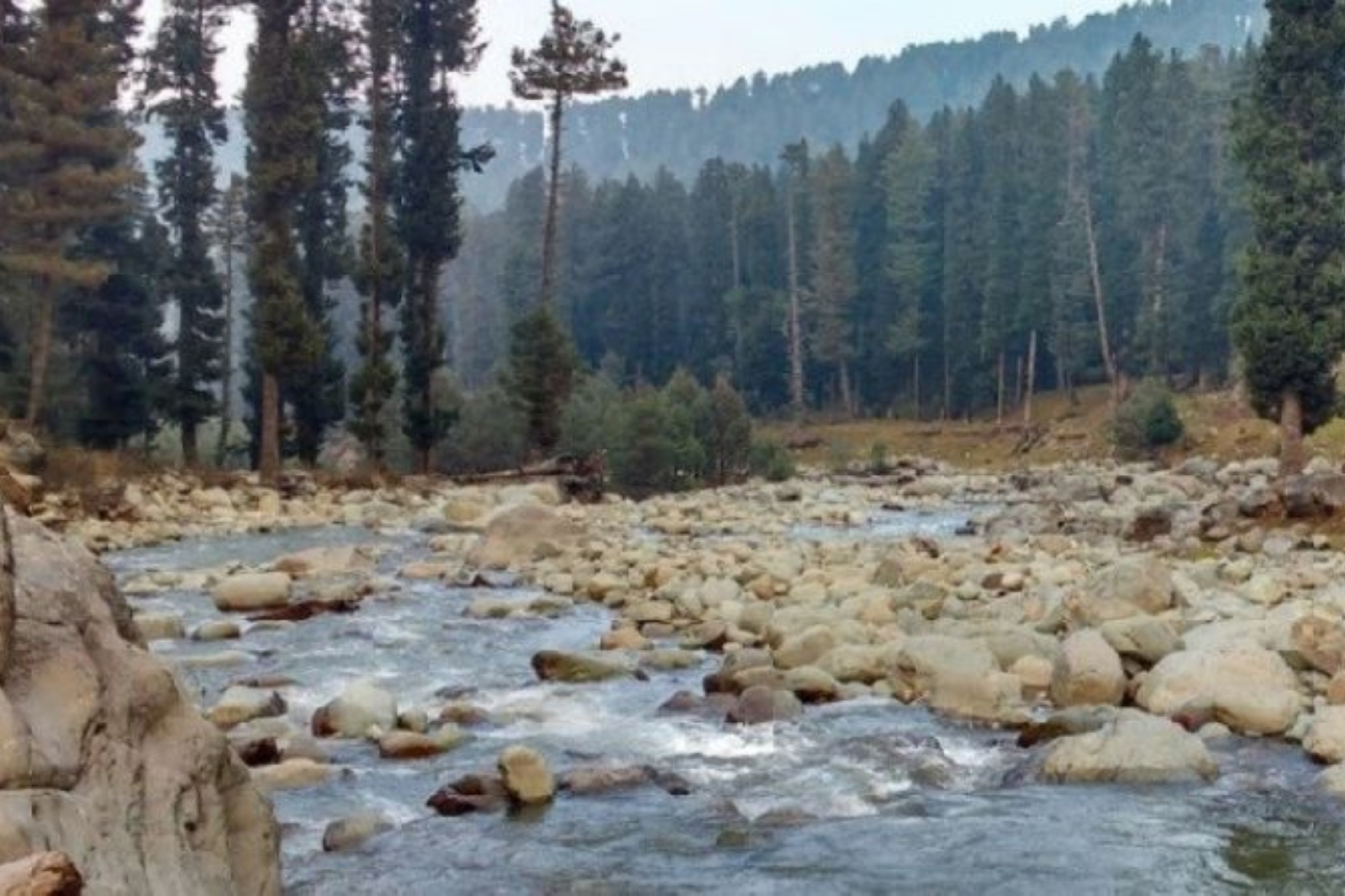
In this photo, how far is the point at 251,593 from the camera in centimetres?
1503

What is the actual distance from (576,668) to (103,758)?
7169 mm

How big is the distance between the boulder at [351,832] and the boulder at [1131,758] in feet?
13.5

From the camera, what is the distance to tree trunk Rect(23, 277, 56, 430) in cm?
2739

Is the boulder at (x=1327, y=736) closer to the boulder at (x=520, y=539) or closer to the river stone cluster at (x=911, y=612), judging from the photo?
the river stone cluster at (x=911, y=612)

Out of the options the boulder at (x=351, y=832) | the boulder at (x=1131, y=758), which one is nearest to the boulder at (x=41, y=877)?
the boulder at (x=351, y=832)

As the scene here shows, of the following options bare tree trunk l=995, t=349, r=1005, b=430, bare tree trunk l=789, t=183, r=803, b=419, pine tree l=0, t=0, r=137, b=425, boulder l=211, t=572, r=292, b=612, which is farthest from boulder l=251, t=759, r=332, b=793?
bare tree trunk l=789, t=183, r=803, b=419

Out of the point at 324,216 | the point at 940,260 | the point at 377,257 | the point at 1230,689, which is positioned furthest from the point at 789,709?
the point at 940,260

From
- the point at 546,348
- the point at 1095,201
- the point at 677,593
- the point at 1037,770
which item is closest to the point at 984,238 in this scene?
the point at 1095,201

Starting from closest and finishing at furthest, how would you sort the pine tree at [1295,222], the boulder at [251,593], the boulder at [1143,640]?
the boulder at [1143,640] → the boulder at [251,593] → the pine tree at [1295,222]

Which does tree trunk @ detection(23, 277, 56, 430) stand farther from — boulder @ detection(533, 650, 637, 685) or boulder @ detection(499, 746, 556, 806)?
boulder @ detection(499, 746, 556, 806)

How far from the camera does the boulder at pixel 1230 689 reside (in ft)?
30.3

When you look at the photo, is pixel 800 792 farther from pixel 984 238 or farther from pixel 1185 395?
pixel 984 238

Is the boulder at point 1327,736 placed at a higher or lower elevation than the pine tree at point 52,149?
lower

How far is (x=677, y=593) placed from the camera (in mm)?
15977
